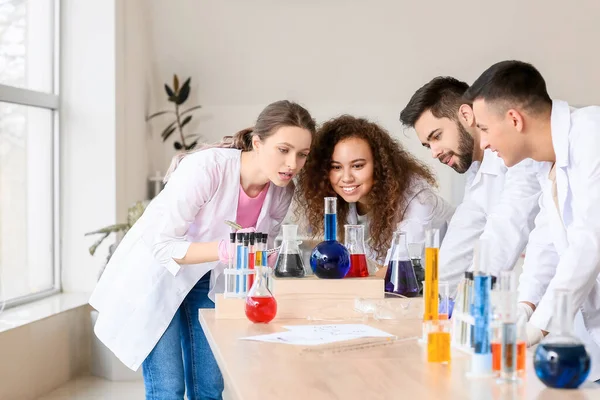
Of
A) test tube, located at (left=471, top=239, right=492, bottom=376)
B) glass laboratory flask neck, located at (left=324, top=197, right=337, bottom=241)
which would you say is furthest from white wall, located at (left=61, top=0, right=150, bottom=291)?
test tube, located at (left=471, top=239, right=492, bottom=376)

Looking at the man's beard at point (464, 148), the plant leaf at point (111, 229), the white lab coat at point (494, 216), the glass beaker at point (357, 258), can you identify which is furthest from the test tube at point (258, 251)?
the plant leaf at point (111, 229)

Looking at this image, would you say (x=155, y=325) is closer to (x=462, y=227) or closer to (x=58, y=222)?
(x=462, y=227)

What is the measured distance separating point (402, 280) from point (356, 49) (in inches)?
158

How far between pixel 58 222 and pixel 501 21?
3.53 metres

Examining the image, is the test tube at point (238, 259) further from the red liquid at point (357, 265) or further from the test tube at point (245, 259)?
the red liquid at point (357, 265)

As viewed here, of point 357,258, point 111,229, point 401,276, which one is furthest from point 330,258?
point 111,229

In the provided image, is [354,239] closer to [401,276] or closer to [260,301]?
[401,276]

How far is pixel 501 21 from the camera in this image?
598 centimetres

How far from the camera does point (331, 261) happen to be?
2273 millimetres

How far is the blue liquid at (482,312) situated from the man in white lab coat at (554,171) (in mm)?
473

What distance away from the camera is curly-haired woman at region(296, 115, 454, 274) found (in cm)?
282

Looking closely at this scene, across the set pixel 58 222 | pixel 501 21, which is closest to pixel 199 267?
pixel 58 222

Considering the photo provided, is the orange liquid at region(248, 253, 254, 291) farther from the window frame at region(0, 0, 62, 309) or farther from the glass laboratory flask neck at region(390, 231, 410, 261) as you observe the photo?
the window frame at region(0, 0, 62, 309)

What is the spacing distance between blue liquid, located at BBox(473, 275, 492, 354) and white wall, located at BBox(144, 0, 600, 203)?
450 cm
